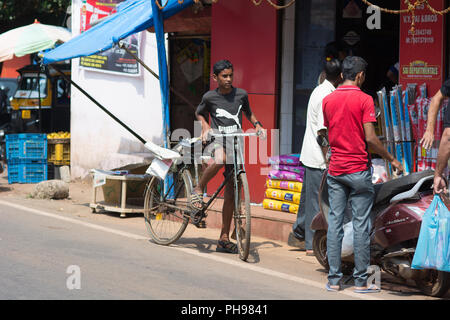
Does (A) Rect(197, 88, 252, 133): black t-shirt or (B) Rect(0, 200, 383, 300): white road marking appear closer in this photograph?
(B) Rect(0, 200, 383, 300): white road marking

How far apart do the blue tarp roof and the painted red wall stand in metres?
1.01

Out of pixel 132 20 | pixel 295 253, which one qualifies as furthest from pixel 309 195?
pixel 132 20

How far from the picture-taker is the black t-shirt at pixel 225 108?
737 centimetres

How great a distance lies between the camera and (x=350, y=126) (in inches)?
231

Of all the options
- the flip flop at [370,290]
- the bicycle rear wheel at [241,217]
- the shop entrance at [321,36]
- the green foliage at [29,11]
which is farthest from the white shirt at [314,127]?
the green foliage at [29,11]

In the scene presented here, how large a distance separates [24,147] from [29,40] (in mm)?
2778

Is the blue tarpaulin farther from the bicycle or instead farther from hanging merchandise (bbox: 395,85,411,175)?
hanging merchandise (bbox: 395,85,411,175)

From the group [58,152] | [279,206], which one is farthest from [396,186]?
[58,152]

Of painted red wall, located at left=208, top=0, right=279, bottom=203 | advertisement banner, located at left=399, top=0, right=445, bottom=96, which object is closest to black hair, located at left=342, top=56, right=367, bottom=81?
advertisement banner, located at left=399, top=0, right=445, bottom=96

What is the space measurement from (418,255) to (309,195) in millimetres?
2076

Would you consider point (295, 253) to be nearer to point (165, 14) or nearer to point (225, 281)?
point (225, 281)

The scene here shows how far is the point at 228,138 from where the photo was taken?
23.7 feet

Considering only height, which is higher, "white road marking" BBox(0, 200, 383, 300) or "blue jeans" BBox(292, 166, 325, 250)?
"blue jeans" BBox(292, 166, 325, 250)

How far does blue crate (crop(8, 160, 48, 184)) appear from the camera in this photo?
13.6 metres
